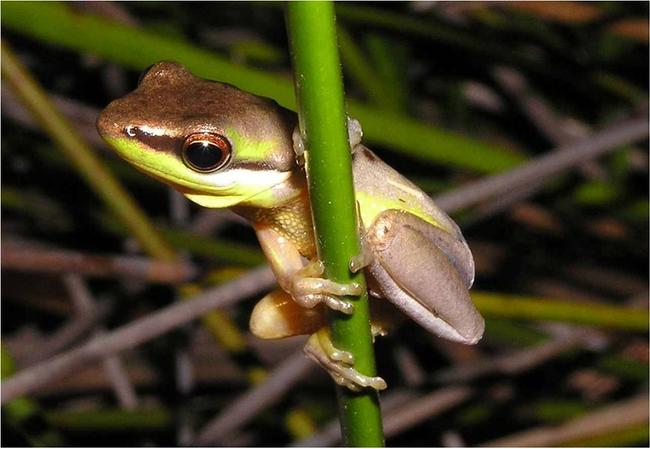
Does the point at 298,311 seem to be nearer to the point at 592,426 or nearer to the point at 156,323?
the point at 156,323

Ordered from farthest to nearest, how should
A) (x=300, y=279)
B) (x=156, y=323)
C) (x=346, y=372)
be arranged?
(x=156, y=323) < (x=300, y=279) < (x=346, y=372)

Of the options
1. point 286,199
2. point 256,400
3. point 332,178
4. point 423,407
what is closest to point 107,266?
point 256,400

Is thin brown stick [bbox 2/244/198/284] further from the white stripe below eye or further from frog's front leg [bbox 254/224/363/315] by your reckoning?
the white stripe below eye

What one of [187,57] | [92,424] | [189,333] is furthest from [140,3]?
[92,424]

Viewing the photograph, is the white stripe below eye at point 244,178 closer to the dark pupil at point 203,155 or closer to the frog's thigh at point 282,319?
the dark pupil at point 203,155

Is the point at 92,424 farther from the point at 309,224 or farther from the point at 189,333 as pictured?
the point at 309,224

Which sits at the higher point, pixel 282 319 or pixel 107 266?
pixel 107 266
